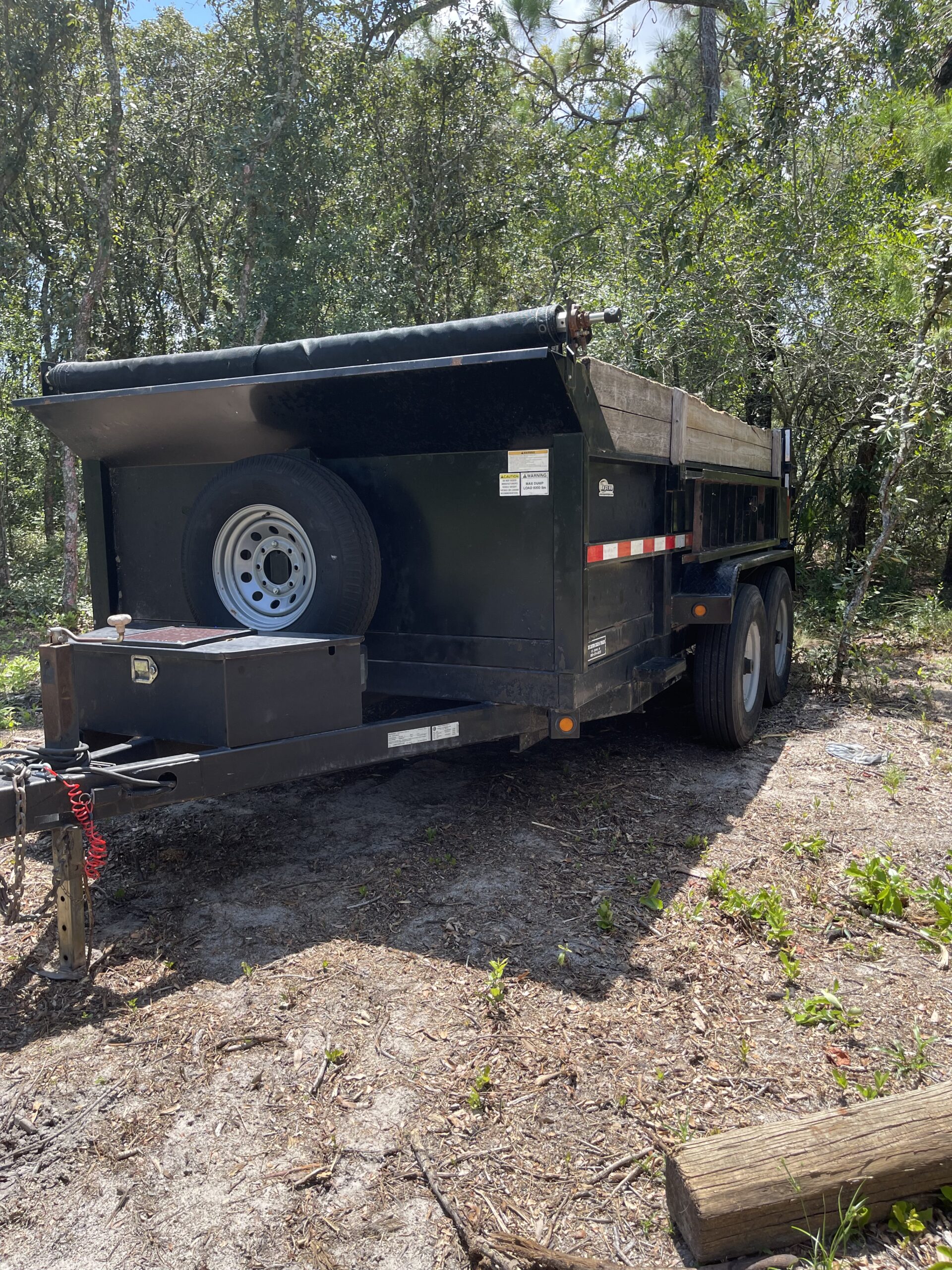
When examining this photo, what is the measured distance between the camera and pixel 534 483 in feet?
12.6

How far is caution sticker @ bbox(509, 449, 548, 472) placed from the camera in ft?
12.5

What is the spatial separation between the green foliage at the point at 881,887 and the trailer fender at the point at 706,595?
1576mm

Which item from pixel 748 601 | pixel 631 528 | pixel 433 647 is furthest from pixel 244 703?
pixel 748 601

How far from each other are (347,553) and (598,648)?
1.13 metres

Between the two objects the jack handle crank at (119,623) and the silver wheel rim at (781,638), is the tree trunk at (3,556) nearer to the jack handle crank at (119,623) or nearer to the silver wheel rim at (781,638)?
the silver wheel rim at (781,638)

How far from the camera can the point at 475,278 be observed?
16.0 metres

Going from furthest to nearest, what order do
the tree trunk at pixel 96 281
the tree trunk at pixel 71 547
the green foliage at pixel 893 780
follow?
the tree trunk at pixel 71 547
the tree trunk at pixel 96 281
the green foliage at pixel 893 780

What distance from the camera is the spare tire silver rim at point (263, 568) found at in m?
3.98

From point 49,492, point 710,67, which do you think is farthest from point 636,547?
point 49,492

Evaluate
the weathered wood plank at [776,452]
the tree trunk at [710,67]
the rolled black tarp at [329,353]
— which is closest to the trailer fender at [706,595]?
the rolled black tarp at [329,353]

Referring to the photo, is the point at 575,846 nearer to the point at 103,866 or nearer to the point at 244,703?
the point at 244,703

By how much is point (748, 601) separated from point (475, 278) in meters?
11.6

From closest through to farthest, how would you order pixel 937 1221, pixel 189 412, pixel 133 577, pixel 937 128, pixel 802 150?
pixel 937 1221, pixel 189 412, pixel 133 577, pixel 937 128, pixel 802 150

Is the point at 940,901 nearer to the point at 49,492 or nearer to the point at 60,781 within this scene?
the point at 60,781
